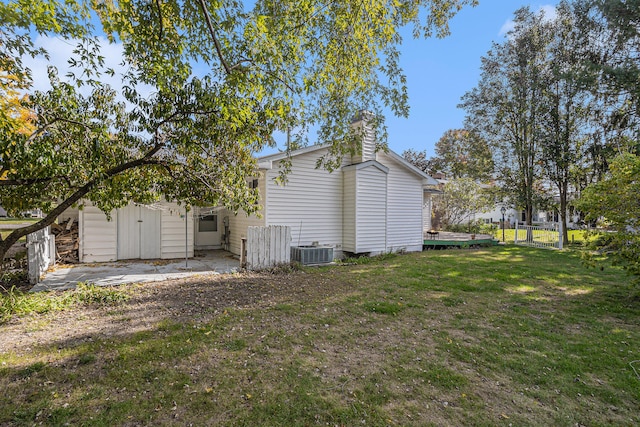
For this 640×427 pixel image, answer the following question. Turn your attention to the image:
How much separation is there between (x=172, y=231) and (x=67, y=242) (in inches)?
112

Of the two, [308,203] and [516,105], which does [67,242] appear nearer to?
[308,203]

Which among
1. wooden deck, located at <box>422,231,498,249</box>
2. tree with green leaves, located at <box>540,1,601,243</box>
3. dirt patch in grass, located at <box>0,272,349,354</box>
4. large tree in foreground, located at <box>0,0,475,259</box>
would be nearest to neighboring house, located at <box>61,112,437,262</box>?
wooden deck, located at <box>422,231,498,249</box>

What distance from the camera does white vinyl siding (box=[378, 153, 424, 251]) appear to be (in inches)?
485

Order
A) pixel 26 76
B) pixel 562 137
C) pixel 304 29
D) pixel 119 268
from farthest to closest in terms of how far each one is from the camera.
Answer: pixel 562 137, pixel 119 268, pixel 304 29, pixel 26 76

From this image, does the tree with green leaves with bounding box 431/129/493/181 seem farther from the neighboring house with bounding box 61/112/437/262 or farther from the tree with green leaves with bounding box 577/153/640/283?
the tree with green leaves with bounding box 577/153/640/283

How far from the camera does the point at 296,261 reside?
9477mm

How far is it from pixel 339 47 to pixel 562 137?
15.7 metres

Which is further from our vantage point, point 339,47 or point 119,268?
point 119,268

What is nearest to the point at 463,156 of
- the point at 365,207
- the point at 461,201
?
the point at 461,201

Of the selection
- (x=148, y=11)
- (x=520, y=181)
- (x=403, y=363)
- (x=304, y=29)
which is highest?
(x=304, y=29)

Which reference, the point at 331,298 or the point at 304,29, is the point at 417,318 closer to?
→ the point at 331,298

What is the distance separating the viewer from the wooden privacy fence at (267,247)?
8438mm

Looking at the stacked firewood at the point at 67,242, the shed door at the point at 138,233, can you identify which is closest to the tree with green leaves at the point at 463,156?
the shed door at the point at 138,233

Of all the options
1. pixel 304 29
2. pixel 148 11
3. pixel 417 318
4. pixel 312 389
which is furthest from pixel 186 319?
pixel 304 29
